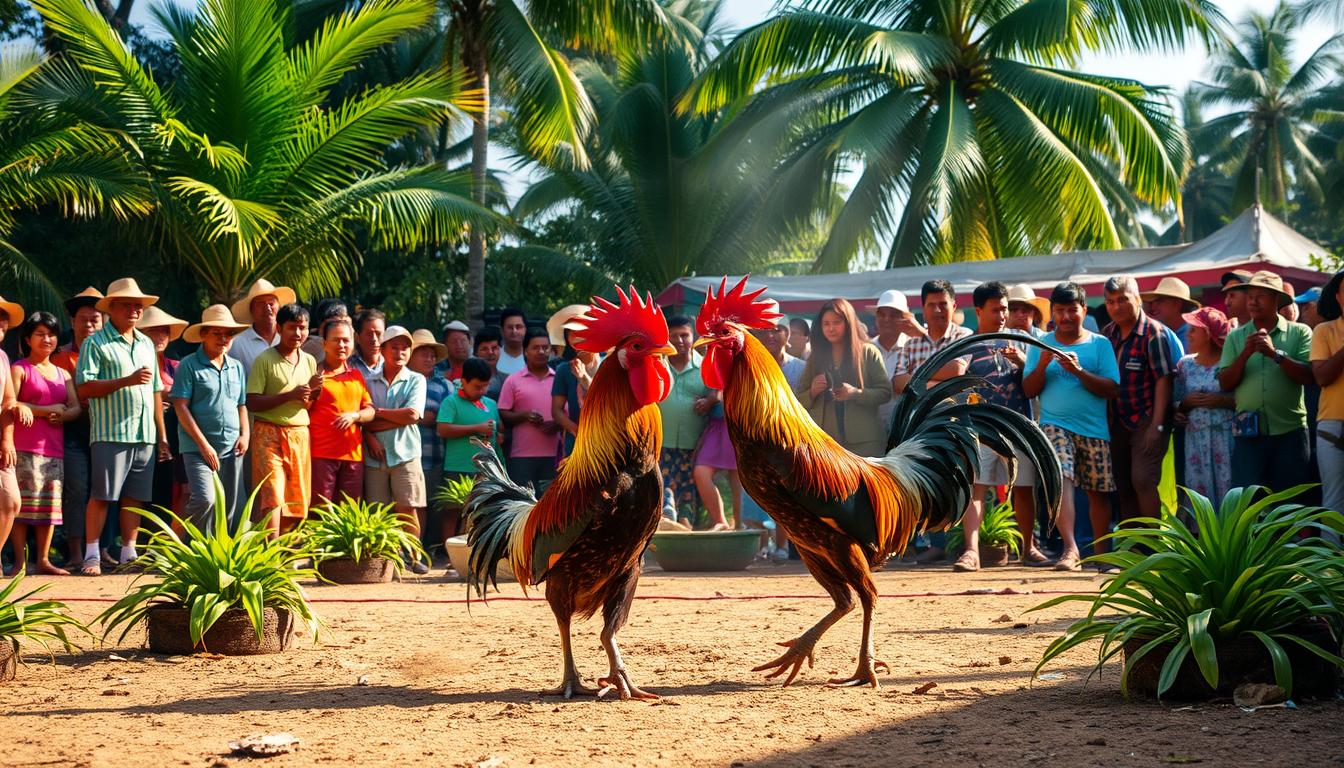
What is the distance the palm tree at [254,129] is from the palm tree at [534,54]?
2.11 metres

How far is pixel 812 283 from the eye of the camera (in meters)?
16.0

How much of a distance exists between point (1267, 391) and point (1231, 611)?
164 inches

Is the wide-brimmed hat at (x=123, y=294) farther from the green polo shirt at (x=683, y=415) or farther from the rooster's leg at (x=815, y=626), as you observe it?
the rooster's leg at (x=815, y=626)

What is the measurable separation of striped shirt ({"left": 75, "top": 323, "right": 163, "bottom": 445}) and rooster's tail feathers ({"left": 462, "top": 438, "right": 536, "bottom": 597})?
15.5ft

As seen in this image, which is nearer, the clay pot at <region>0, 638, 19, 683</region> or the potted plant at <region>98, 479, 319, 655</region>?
the clay pot at <region>0, 638, 19, 683</region>

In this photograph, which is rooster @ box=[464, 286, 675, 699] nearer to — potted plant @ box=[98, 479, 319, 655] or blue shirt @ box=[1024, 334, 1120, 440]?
potted plant @ box=[98, 479, 319, 655]

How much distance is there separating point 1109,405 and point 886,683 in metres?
4.76

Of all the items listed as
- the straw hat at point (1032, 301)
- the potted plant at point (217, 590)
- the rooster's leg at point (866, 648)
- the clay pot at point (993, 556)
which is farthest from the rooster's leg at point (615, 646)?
the straw hat at point (1032, 301)

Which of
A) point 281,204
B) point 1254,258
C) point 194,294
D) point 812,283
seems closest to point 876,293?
point 812,283

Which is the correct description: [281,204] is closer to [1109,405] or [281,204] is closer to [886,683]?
[1109,405]

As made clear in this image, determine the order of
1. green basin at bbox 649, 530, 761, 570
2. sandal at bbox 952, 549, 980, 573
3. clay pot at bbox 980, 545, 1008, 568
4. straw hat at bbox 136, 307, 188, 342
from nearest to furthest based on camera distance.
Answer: sandal at bbox 952, 549, 980, 573 → green basin at bbox 649, 530, 761, 570 → clay pot at bbox 980, 545, 1008, 568 → straw hat at bbox 136, 307, 188, 342

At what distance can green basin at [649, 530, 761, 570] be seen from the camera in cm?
923

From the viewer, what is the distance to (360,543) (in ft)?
28.9

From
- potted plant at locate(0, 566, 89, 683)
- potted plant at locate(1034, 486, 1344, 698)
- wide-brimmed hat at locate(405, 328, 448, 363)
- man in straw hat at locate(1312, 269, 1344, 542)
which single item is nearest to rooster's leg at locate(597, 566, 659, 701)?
potted plant at locate(1034, 486, 1344, 698)
